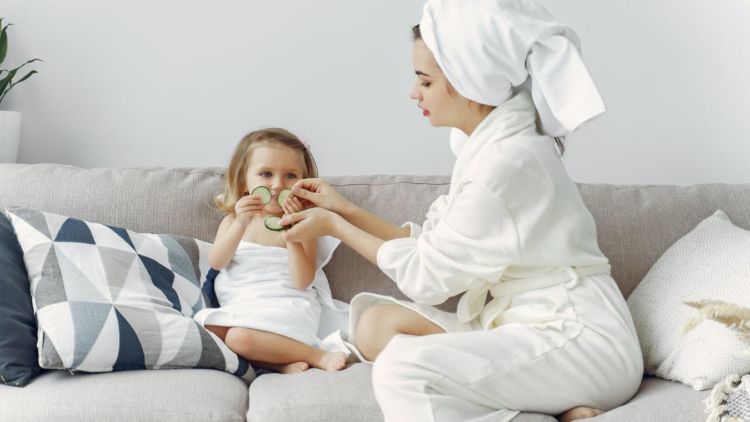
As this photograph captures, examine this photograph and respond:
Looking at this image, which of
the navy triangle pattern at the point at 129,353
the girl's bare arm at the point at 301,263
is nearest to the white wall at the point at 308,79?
the girl's bare arm at the point at 301,263

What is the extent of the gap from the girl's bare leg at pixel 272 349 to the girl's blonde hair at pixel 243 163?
15.5 inches

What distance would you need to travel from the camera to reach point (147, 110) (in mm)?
2906

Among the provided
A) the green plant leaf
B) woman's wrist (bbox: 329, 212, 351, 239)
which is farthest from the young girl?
the green plant leaf

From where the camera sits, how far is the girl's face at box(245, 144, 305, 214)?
237 cm

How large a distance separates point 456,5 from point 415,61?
181 millimetres

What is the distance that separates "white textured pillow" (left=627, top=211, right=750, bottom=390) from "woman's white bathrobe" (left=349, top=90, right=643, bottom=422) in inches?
4.4

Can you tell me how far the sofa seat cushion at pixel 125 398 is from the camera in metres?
1.72

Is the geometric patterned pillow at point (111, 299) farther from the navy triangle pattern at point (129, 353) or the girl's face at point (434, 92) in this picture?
the girl's face at point (434, 92)

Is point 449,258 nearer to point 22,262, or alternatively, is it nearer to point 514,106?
point 514,106

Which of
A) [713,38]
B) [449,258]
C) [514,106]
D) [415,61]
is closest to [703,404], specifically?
[449,258]

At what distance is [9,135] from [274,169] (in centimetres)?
89

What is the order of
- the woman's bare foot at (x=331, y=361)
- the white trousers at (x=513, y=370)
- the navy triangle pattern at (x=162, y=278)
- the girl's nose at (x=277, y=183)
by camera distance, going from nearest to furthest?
the white trousers at (x=513, y=370), the woman's bare foot at (x=331, y=361), the navy triangle pattern at (x=162, y=278), the girl's nose at (x=277, y=183)

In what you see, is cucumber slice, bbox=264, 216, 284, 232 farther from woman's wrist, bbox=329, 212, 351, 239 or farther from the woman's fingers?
woman's wrist, bbox=329, 212, 351, 239

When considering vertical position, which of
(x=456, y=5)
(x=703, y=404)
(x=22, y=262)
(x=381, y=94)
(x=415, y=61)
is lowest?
(x=703, y=404)
